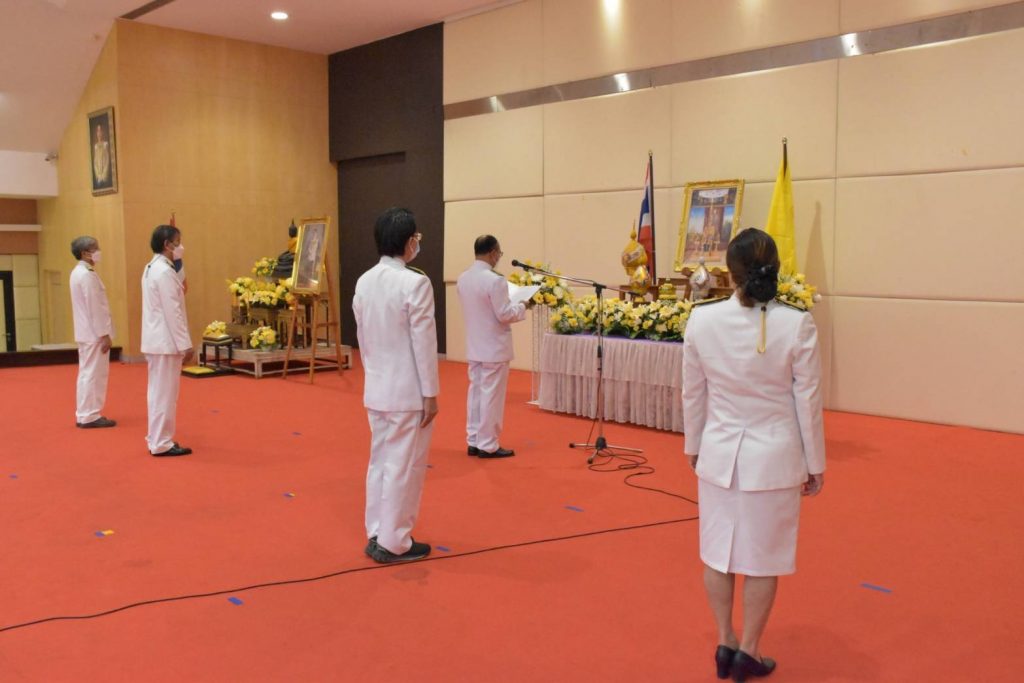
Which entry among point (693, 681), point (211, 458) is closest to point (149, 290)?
point (211, 458)

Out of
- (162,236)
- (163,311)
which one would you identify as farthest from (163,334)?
(162,236)

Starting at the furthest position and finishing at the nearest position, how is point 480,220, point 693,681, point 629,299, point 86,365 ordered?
point 480,220 → point 629,299 → point 86,365 → point 693,681

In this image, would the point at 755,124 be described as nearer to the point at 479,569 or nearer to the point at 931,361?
the point at 931,361

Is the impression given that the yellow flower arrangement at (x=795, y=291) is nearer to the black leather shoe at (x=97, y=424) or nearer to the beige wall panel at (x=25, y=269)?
the black leather shoe at (x=97, y=424)

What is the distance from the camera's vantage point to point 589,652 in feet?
11.3

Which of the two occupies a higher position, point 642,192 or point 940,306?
point 642,192

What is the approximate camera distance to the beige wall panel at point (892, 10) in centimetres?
763

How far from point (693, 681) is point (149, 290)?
4.94 m

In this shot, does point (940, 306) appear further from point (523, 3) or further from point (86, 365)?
point (86, 365)

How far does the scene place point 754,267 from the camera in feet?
9.75

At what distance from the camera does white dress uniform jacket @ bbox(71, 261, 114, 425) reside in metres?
7.68

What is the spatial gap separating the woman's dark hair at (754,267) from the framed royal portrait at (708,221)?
6.02m

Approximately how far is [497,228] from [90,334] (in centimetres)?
538

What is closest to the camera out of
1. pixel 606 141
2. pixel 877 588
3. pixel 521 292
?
pixel 877 588
